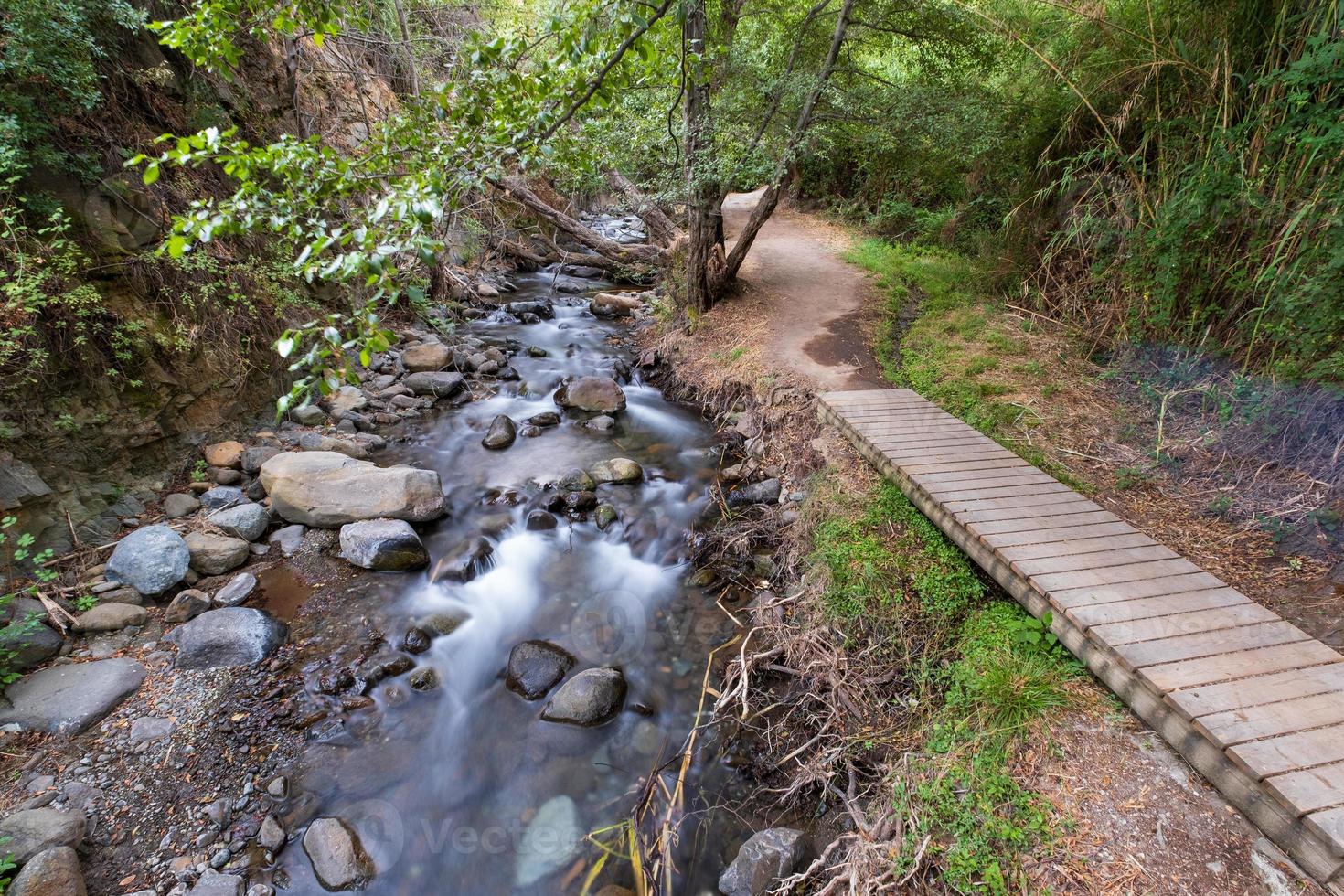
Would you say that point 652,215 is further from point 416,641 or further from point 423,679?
point 423,679

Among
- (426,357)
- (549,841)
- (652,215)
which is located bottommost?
(549,841)

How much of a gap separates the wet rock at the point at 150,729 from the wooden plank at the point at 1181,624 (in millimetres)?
4877

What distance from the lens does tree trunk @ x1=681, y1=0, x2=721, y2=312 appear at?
5844 mm

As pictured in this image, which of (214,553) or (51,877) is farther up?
(214,553)

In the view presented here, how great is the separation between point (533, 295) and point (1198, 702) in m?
11.1

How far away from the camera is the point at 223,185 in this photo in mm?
5535

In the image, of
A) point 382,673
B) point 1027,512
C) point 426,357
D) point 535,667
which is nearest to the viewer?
point 1027,512

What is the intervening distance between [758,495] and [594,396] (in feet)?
9.60

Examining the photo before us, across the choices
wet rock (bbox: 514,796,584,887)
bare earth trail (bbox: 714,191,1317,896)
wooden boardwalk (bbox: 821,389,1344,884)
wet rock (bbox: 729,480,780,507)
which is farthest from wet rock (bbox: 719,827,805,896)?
wet rock (bbox: 729,480,780,507)

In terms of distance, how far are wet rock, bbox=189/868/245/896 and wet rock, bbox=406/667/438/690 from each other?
125cm

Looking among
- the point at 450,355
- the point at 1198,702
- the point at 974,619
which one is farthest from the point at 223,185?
the point at 1198,702

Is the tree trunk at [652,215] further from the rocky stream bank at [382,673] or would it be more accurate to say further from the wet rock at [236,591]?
the wet rock at [236,591]

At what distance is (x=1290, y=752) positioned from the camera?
215cm

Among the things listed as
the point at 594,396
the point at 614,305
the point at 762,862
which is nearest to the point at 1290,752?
the point at 762,862
